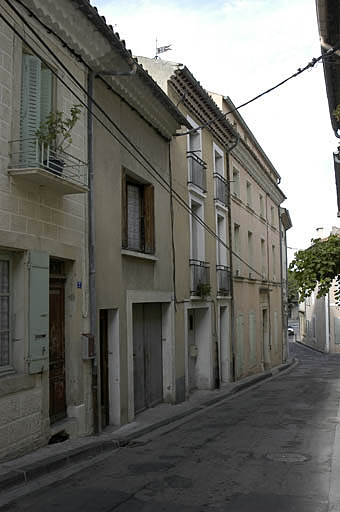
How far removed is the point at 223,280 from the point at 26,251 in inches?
439

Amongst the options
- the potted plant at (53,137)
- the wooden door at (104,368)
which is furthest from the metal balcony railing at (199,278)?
the potted plant at (53,137)

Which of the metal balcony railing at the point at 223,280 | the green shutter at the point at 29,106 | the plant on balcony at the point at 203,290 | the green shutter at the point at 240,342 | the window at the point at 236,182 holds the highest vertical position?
the window at the point at 236,182

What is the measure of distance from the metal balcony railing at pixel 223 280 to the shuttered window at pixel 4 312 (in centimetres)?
1073

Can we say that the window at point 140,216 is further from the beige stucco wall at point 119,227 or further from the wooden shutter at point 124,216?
the wooden shutter at point 124,216

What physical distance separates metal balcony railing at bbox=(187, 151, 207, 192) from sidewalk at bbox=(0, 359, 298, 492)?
5.77 metres

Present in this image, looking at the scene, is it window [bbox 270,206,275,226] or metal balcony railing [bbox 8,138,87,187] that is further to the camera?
window [bbox 270,206,275,226]

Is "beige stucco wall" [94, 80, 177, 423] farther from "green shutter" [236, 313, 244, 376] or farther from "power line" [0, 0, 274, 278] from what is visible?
"green shutter" [236, 313, 244, 376]

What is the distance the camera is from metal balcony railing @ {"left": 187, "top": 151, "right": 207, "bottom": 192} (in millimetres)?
15461

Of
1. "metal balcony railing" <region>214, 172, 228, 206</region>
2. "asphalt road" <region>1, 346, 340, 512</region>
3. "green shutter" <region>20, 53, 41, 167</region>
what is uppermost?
"metal balcony railing" <region>214, 172, 228, 206</region>

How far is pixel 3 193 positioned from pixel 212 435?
541 cm

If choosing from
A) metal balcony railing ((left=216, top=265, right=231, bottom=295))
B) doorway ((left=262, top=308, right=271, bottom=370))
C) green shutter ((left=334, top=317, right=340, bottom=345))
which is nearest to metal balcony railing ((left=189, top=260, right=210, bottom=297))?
metal balcony railing ((left=216, top=265, right=231, bottom=295))

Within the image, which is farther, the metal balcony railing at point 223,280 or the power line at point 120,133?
the metal balcony railing at point 223,280

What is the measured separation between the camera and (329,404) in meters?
13.9

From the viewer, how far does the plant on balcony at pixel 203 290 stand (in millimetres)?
15423
